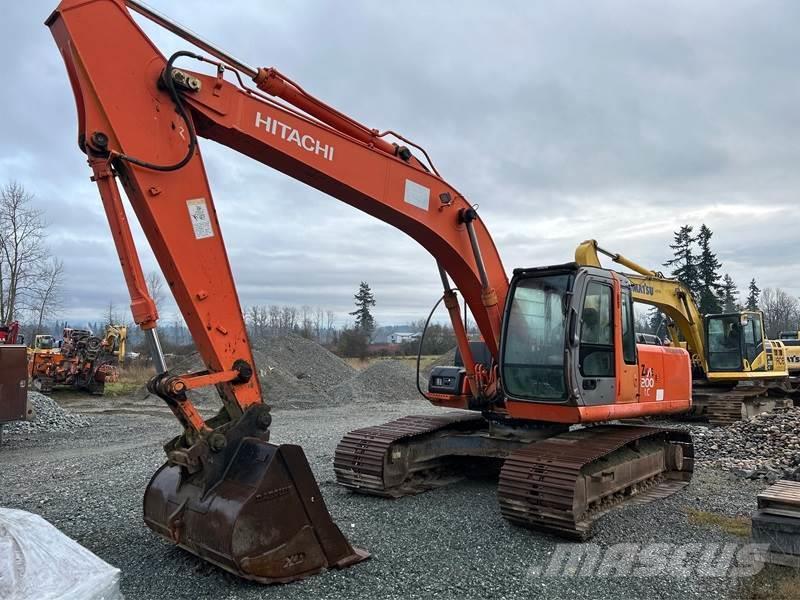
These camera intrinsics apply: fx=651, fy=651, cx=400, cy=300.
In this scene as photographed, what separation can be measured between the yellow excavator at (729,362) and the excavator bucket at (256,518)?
35.1ft

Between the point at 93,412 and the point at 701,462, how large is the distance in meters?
15.9

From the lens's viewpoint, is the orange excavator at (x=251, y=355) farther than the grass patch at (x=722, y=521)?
No

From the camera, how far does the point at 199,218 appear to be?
471 centimetres

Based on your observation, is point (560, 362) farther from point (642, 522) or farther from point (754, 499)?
point (754, 499)

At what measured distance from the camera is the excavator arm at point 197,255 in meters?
4.31

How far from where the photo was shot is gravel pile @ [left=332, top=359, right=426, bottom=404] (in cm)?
2231

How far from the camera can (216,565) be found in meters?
4.35

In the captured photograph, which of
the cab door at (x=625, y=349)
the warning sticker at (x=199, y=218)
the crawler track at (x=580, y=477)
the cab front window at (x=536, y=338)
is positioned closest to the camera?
the warning sticker at (x=199, y=218)

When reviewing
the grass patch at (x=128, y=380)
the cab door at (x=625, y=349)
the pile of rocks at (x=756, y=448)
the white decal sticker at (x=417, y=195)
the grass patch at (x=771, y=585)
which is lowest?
the grass patch at (x=771, y=585)

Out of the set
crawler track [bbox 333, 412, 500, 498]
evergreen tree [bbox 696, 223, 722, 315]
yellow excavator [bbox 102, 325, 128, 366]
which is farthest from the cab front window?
evergreen tree [bbox 696, 223, 722, 315]

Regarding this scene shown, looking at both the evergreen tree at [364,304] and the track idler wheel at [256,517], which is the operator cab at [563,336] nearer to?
the track idler wheel at [256,517]

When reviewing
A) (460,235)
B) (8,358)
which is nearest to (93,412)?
(8,358)

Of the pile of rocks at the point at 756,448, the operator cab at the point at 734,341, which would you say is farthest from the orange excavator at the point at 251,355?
the operator cab at the point at 734,341

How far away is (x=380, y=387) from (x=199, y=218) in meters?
18.9
